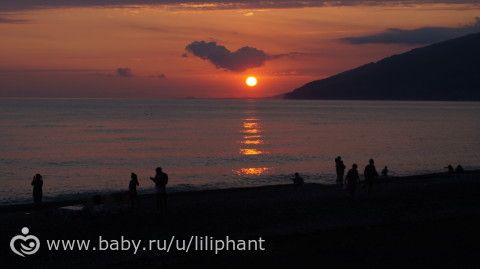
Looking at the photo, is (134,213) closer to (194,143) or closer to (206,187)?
(206,187)

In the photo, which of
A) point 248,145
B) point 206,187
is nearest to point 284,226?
point 206,187

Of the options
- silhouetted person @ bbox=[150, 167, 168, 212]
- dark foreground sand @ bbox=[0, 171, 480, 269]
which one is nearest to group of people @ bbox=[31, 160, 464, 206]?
silhouetted person @ bbox=[150, 167, 168, 212]

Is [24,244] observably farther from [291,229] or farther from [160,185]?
[291,229]

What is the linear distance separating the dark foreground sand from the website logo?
0.16 metres

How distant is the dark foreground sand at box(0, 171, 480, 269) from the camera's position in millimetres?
14307

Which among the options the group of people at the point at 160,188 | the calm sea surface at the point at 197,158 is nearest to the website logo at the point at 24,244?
the group of people at the point at 160,188

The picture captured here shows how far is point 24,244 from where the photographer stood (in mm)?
16625

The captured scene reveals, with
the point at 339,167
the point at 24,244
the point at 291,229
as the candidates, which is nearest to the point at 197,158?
the point at 339,167

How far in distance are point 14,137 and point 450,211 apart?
275 ft

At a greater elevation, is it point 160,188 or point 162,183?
point 162,183

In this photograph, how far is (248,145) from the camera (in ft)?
273

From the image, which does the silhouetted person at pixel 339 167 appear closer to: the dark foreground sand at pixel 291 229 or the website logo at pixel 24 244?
the dark foreground sand at pixel 291 229

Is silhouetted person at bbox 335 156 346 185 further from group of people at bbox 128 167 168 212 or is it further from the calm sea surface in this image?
the calm sea surface

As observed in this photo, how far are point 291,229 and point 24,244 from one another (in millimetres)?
6535
